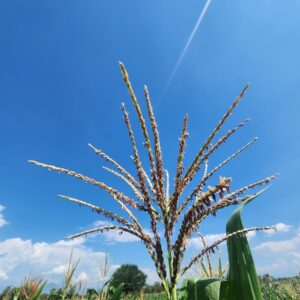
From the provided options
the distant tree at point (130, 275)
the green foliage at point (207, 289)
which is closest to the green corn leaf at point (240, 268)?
the green foliage at point (207, 289)

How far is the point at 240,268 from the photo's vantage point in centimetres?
192

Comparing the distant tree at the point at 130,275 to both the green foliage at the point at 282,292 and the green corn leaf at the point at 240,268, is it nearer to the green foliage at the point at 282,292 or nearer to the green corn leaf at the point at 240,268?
the green foliage at the point at 282,292

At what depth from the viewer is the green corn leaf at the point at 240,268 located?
1.85 metres

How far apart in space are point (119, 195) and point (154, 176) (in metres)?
0.31

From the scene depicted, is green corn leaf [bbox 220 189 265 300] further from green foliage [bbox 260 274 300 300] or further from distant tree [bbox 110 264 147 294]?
distant tree [bbox 110 264 147 294]

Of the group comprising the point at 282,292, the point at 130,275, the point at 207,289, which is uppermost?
the point at 130,275

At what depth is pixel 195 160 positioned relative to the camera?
206cm

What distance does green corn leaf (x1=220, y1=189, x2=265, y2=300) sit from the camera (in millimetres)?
1848

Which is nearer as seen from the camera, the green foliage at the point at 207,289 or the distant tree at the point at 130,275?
the green foliage at the point at 207,289

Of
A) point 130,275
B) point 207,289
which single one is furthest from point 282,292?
point 130,275

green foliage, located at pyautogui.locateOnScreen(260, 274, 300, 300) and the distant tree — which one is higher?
the distant tree

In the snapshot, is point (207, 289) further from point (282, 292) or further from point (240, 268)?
point (282, 292)

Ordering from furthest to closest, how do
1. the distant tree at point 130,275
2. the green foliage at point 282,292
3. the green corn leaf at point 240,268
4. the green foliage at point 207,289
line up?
the distant tree at point 130,275, the green foliage at point 282,292, the green foliage at point 207,289, the green corn leaf at point 240,268

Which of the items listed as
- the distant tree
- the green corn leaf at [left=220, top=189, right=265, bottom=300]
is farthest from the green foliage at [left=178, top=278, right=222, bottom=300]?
the distant tree
